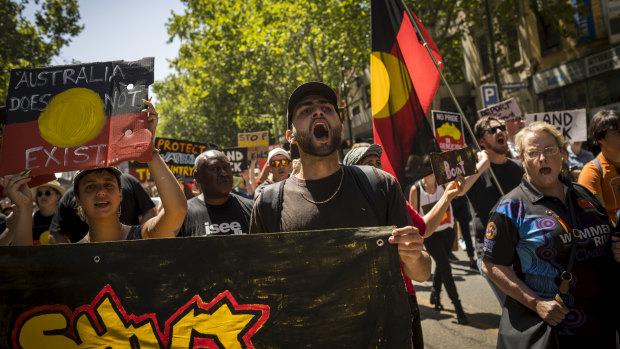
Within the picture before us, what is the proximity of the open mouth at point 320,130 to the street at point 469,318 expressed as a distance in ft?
10.8

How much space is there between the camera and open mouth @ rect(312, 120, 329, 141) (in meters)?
2.41

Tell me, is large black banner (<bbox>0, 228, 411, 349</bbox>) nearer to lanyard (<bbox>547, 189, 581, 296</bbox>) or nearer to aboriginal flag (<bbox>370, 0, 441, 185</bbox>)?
lanyard (<bbox>547, 189, 581, 296</bbox>)

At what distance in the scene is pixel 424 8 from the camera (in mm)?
17500

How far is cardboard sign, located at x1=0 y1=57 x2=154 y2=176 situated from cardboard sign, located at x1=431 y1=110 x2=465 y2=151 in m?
4.38

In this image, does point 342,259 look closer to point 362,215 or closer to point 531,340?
point 362,215

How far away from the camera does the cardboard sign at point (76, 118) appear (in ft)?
8.34

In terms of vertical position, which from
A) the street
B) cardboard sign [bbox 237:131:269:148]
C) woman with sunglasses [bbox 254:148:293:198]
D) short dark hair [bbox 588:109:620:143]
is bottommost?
the street

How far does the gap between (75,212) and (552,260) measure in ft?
12.4

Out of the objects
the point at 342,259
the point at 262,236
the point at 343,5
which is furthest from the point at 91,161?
the point at 343,5

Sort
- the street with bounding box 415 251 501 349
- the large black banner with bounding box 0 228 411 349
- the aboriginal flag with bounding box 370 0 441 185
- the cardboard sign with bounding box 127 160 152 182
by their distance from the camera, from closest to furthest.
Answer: the large black banner with bounding box 0 228 411 349
the aboriginal flag with bounding box 370 0 441 185
the street with bounding box 415 251 501 349
the cardboard sign with bounding box 127 160 152 182

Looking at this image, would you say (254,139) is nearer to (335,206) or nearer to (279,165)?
(279,165)

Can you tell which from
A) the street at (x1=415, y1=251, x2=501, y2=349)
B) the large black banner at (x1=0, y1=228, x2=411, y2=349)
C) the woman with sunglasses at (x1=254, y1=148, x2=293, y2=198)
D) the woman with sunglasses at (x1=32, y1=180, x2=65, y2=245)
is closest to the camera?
the large black banner at (x1=0, y1=228, x2=411, y2=349)

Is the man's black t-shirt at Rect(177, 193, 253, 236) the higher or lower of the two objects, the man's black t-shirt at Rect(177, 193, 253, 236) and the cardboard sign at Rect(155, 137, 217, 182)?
the lower

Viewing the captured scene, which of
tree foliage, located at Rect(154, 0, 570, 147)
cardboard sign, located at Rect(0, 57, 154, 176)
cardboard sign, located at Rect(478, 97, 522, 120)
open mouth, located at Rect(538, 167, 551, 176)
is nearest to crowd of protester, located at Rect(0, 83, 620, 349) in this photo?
open mouth, located at Rect(538, 167, 551, 176)
